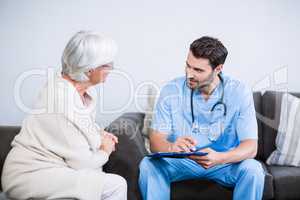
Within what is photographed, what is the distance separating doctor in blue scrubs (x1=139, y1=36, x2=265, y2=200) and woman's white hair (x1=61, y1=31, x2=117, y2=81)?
2.05ft

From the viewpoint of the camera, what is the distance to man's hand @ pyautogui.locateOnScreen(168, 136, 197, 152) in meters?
2.14

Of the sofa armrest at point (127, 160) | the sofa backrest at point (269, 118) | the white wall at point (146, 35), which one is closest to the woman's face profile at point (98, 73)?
the sofa armrest at point (127, 160)

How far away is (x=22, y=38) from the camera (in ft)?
9.56

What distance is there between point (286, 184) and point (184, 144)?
64 centimetres

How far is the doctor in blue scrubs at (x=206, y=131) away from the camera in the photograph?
84.3 inches

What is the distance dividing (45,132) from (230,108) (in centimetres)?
107

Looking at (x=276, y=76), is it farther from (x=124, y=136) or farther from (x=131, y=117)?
(x=124, y=136)

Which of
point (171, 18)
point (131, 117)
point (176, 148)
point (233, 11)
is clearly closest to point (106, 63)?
point (176, 148)

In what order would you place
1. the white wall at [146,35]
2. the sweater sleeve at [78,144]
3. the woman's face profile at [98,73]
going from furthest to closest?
1. the white wall at [146,35]
2. the woman's face profile at [98,73]
3. the sweater sleeve at [78,144]

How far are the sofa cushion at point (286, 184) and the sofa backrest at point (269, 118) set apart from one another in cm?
37

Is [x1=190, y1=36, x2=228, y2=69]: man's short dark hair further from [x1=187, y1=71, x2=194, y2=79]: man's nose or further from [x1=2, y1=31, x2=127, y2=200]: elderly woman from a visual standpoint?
[x1=2, y1=31, x2=127, y2=200]: elderly woman

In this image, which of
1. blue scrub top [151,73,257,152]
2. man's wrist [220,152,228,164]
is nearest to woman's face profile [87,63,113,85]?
blue scrub top [151,73,257,152]

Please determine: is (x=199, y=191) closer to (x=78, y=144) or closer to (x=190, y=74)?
(x=190, y=74)

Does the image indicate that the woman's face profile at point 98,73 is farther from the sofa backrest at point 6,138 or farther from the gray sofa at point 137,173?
the sofa backrest at point 6,138
